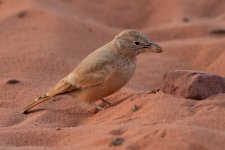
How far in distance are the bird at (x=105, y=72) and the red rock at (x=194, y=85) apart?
63 cm

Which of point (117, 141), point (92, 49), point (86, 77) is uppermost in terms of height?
point (92, 49)

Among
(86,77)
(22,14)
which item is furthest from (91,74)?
(22,14)

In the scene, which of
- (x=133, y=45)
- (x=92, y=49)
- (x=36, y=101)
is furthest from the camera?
(x=92, y=49)

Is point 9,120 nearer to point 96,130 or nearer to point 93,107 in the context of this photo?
point 93,107

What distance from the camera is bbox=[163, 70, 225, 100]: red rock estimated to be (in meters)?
6.16

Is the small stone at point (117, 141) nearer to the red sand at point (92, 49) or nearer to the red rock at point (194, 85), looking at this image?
the red sand at point (92, 49)

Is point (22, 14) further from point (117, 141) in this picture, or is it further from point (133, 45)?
point (117, 141)

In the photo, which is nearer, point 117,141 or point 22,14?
point 117,141

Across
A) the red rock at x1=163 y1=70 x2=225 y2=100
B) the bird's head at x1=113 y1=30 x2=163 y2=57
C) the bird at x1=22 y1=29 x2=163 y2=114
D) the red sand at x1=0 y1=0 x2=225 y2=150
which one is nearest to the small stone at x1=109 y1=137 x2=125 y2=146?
the red sand at x1=0 y1=0 x2=225 y2=150

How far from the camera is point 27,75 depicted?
877cm

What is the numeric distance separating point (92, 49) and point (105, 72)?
3.56 metres

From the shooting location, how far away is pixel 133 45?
279 inches

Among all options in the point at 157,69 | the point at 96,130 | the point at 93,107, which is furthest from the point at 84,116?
the point at 157,69

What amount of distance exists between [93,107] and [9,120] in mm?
944
